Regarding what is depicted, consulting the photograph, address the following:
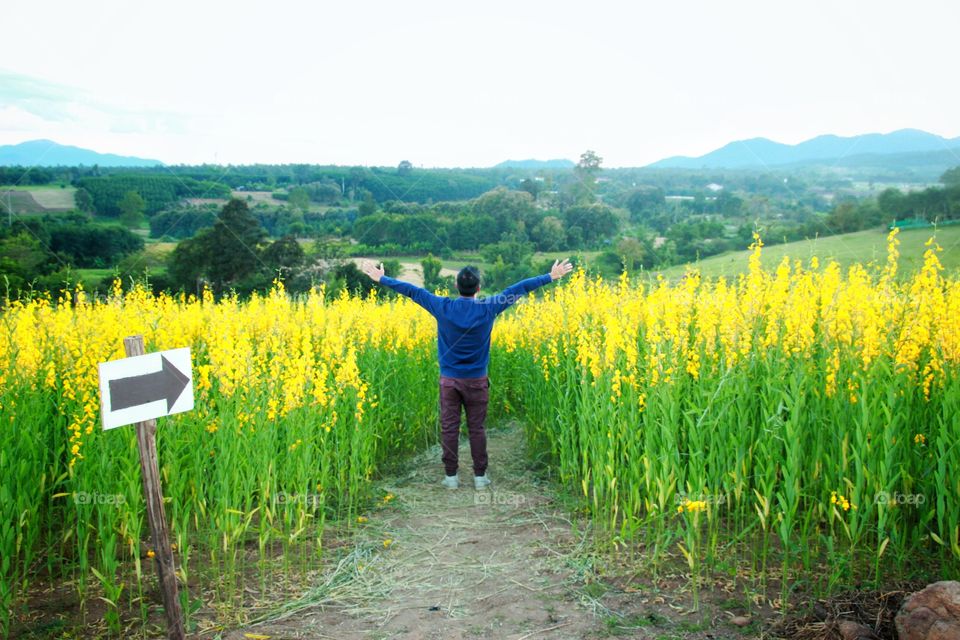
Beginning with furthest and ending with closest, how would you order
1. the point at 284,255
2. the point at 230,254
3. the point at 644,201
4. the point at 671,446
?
the point at 644,201 → the point at 230,254 → the point at 284,255 → the point at 671,446

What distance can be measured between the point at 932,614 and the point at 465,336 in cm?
456

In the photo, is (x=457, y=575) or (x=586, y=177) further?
(x=586, y=177)

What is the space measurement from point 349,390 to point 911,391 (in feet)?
16.8

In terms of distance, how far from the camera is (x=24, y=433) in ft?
14.4

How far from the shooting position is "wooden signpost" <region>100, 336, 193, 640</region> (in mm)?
3506

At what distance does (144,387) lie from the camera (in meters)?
3.58

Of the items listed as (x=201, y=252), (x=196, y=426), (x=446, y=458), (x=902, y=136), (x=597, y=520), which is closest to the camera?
(x=196, y=426)

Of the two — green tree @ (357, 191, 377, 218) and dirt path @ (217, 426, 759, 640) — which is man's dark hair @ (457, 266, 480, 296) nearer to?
dirt path @ (217, 426, 759, 640)

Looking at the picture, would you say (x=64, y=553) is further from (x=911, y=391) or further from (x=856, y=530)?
A: (x=911, y=391)

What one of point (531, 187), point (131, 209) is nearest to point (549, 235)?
point (531, 187)

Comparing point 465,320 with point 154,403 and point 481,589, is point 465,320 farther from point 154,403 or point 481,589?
point 154,403

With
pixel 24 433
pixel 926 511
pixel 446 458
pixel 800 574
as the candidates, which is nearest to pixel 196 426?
pixel 24 433

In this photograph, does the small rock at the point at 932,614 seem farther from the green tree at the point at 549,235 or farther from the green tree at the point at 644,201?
the green tree at the point at 644,201

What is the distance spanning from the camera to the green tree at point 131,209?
4334 centimetres
